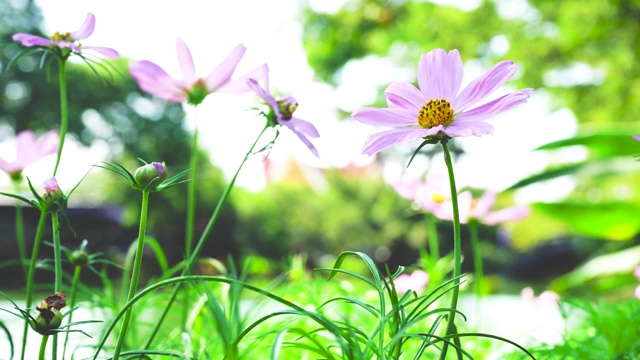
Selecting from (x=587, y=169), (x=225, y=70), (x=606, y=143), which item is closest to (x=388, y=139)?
(x=225, y=70)

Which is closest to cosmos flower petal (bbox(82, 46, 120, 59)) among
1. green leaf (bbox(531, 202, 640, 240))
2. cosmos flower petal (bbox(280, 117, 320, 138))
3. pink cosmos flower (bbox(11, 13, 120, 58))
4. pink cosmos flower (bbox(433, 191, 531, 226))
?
pink cosmos flower (bbox(11, 13, 120, 58))

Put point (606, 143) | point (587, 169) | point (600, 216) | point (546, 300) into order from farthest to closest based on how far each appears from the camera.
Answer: point (600, 216), point (587, 169), point (606, 143), point (546, 300)

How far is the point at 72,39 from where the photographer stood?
348 millimetres

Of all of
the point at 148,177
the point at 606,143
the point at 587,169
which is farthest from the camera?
the point at 587,169

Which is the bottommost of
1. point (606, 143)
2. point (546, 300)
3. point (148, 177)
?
point (546, 300)

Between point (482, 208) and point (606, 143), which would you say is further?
point (606, 143)

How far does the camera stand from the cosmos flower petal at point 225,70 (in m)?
0.36

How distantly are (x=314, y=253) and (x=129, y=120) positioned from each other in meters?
3.87

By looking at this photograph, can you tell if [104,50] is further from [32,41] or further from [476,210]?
[476,210]

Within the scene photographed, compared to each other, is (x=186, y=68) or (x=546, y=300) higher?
(x=186, y=68)

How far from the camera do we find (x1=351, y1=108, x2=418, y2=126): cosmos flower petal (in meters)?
0.30

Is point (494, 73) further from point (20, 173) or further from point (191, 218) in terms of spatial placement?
point (20, 173)

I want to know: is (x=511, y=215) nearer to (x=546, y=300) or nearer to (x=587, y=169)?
(x=546, y=300)

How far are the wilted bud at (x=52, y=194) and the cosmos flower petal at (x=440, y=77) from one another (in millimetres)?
190
